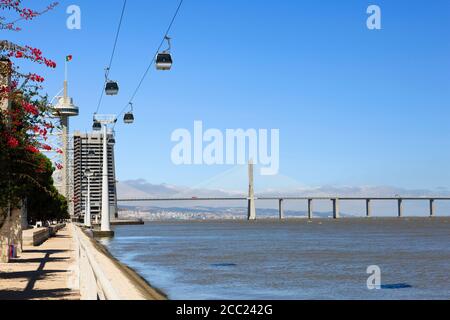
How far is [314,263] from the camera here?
53.4 metres

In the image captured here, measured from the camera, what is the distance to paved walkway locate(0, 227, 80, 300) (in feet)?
74.8

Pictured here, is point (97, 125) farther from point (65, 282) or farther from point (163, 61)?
point (65, 282)

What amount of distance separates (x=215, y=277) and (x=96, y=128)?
1594 inches

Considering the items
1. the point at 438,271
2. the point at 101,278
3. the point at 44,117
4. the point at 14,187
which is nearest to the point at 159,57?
the point at 44,117

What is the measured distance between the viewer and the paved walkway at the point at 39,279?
2281 cm

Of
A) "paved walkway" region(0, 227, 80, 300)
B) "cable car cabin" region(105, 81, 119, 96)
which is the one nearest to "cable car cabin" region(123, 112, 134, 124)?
"cable car cabin" region(105, 81, 119, 96)

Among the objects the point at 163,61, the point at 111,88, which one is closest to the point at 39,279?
the point at 163,61

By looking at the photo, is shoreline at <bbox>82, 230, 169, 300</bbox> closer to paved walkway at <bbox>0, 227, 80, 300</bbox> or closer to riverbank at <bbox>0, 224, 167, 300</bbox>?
riverbank at <bbox>0, 224, 167, 300</bbox>

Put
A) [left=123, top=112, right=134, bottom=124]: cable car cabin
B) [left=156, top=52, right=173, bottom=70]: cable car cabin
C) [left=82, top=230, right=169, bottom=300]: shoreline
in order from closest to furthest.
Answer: [left=82, top=230, right=169, bottom=300]: shoreline < [left=156, top=52, right=173, bottom=70]: cable car cabin < [left=123, top=112, right=134, bottom=124]: cable car cabin

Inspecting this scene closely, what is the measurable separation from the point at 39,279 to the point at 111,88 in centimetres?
2456

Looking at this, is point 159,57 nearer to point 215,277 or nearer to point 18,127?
point 18,127

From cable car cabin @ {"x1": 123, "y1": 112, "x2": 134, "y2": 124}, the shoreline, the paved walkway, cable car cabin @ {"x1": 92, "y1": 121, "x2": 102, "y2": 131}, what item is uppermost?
cable car cabin @ {"x1": 92, "y1": 121, "x2": 102, "y2": 131}

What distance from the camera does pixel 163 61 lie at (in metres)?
34.8

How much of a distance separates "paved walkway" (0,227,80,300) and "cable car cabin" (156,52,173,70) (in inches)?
392
